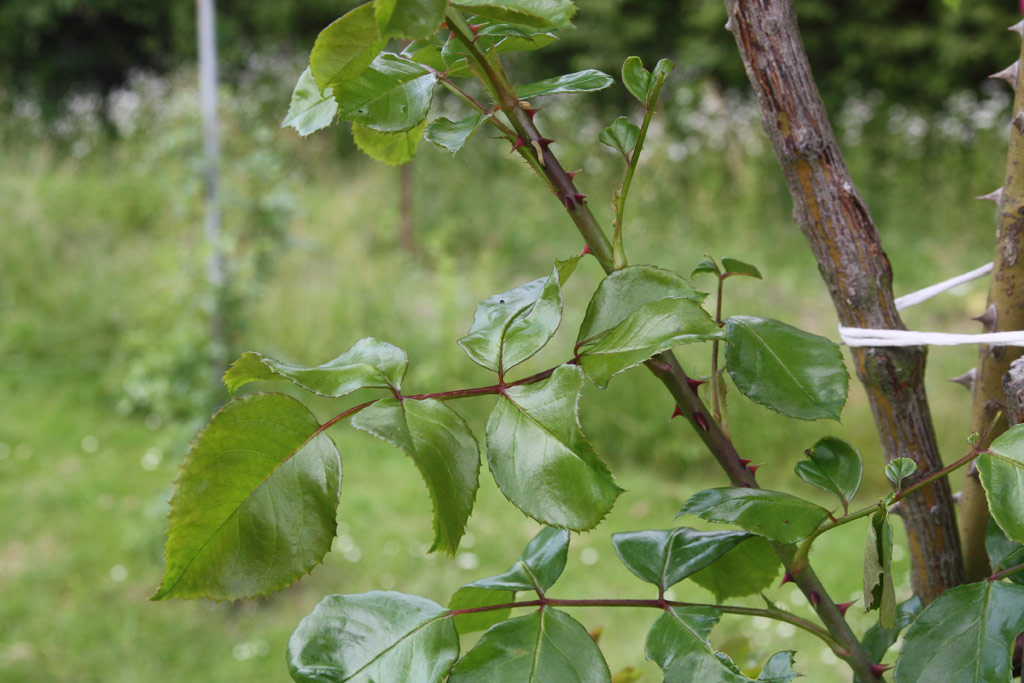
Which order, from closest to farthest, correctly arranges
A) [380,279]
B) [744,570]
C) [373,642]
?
[373,642]
[744,570]
[380,279]

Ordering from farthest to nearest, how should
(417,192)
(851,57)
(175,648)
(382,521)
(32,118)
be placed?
(32,118) → (851,57) → (417,192) → (382,521) → (175,648)

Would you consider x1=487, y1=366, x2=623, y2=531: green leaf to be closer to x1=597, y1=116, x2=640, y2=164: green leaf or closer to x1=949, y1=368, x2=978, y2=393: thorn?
x1=597, y1=116, x2=640, y2=164: green leaf

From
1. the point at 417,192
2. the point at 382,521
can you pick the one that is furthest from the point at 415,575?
the point at 417,192

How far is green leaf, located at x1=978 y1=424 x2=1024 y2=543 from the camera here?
33 cm

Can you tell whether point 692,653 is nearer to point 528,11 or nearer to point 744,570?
point 744,570

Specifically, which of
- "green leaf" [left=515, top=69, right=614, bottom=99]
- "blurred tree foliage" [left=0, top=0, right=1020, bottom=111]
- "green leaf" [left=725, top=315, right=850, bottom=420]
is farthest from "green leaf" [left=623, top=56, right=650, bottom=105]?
"blurred tree foliage" [left=0, top=0, right=1020, bottom=111]

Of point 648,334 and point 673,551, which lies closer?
point 648,334

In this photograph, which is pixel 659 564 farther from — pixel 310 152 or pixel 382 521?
pixel 310 152

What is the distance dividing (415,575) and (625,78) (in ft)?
7.89

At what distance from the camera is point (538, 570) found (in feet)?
1.45

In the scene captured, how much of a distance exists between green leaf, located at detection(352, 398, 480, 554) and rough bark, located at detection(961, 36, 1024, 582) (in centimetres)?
27

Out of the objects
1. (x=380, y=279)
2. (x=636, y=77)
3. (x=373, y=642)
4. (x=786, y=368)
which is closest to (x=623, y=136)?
(x=636, y=77)

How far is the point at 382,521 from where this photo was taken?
119 inches

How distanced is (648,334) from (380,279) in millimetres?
4272
